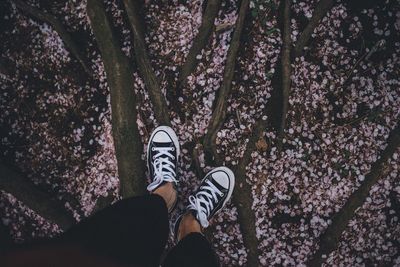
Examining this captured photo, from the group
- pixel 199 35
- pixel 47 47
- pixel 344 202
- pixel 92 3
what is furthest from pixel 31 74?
pixel 344 202

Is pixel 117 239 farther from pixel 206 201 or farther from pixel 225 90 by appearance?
pixel 225 90

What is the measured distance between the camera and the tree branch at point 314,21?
161 inches

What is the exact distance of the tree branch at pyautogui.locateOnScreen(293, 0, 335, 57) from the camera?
410 cm

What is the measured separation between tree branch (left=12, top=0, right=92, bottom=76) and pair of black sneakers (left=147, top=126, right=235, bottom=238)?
1430 millimetres

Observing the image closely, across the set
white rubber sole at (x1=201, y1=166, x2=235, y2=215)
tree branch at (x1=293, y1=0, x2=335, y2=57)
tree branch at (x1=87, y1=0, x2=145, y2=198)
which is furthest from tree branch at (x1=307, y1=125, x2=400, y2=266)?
tree branch at (x1=87, y1=0, x2=145, y2=198)

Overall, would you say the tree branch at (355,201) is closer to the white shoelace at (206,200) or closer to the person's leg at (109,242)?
the white shoelace at (206,200)

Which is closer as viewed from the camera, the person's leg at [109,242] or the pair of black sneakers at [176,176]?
the person's leg at [109,242]

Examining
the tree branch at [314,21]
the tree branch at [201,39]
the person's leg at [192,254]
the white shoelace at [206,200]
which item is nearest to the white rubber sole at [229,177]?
the white shoelace at [206,200]

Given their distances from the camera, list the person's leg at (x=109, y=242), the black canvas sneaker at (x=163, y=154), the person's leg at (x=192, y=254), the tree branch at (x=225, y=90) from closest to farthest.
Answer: the person's leg at (x=109, y=242)
the person's leg at (x=192, y=254)
the tree branch at (x=225, y=90)
the black canvas sneaker at (x=163, y=154)

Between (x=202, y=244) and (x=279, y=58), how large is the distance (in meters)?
2.58

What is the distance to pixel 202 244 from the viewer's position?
335 centimetres

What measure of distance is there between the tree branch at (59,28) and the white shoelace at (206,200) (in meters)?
2.28

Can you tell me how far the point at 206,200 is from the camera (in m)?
4.32

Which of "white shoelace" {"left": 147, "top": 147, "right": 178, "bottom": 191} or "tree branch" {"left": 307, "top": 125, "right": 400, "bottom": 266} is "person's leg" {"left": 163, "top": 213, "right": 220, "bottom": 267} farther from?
"tree branch" {"left": 307, "top": 125, "right": 400, "bottom": 266}
